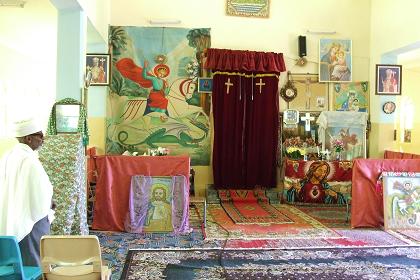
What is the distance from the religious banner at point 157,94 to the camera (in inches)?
360

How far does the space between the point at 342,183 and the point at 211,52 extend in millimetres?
3455

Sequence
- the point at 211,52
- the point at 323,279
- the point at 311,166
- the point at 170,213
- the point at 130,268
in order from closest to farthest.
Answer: the point at 323,279 → the point at 130,268 → the point at 170,213 → the point at 311,166 → the point at 211,52

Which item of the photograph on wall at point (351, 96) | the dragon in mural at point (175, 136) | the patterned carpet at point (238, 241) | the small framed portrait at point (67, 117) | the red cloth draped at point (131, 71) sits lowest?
the patterned carpet at point (238, 241)

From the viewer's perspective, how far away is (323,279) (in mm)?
4371

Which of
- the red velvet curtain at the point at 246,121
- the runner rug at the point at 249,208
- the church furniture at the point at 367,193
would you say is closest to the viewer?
the church furniture at the point at 367,193

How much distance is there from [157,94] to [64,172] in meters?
4.51

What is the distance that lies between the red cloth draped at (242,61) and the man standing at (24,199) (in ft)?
19.2

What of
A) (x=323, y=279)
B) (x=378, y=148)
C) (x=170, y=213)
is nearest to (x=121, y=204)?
(x=170, y=213)

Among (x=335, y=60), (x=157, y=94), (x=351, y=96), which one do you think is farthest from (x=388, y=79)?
(x=157, y=94)

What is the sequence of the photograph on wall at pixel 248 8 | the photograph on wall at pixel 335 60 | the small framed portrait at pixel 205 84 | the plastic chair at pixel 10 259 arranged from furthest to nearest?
1. the photograph on wall at pixel 335 60
2. the photograph on wall at pixel 248 8
3. the small framed portrait at pixel 205 84
4. the plastic chair at pixel 10 259

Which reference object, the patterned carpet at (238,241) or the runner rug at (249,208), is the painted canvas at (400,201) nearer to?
the patterned carpet at (238,241)

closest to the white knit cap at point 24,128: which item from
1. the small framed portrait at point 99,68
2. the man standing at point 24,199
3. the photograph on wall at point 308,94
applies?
the man standing at point 24,199

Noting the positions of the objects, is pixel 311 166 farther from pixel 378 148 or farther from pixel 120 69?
pixel 120 69

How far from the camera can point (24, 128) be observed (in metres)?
3.69
